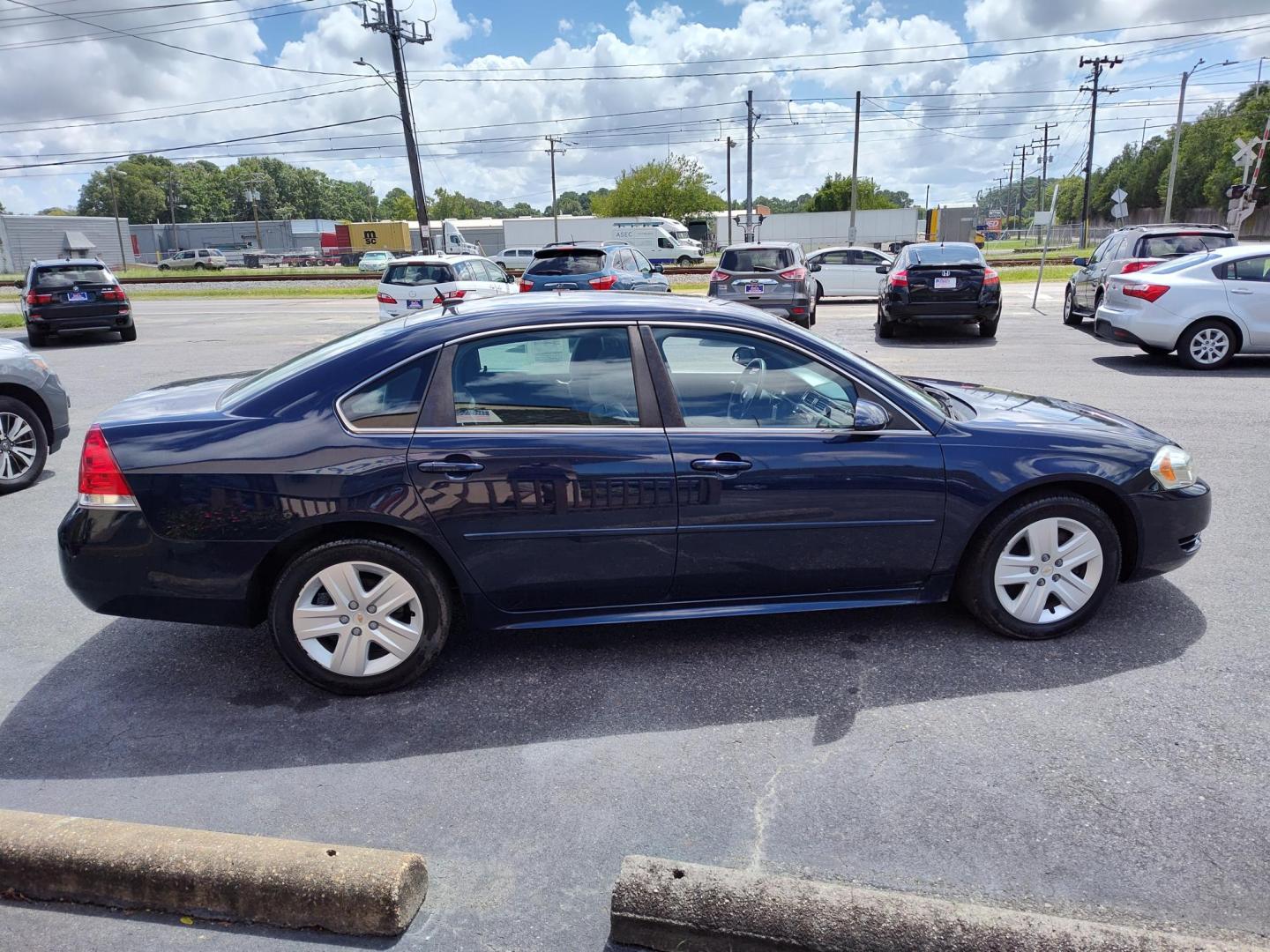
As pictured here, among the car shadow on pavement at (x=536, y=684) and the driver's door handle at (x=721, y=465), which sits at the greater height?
the driver's door handle at (x=721, y=465)

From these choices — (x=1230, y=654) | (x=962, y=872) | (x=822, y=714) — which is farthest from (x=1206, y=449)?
(x=962, y=872)

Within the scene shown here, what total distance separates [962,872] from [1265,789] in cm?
115

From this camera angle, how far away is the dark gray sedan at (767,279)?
16156mm

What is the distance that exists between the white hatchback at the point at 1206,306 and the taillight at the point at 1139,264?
1479mm

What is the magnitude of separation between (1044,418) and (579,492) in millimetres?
2190

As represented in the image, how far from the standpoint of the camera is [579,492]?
3619mm

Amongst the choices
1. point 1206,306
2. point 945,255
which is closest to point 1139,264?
point 1206,306

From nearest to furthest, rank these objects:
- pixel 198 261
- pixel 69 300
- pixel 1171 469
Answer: pixel 1171 469 < pixel 69 300 < pixel 198 261

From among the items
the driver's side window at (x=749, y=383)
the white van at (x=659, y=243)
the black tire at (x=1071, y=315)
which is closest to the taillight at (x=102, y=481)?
the driver's side window at (x=749, y=383)

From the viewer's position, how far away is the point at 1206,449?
7375 mm

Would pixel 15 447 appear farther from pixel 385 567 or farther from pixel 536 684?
pixel 536 684

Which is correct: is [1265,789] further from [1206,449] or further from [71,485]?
[71,485]

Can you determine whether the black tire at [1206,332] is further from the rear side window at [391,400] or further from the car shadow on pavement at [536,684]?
the rear side window at [391,400]

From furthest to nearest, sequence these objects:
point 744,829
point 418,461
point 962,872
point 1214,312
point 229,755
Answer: point 1214,312, point 418,461, point 229,755, point 744,829, point 962,872
